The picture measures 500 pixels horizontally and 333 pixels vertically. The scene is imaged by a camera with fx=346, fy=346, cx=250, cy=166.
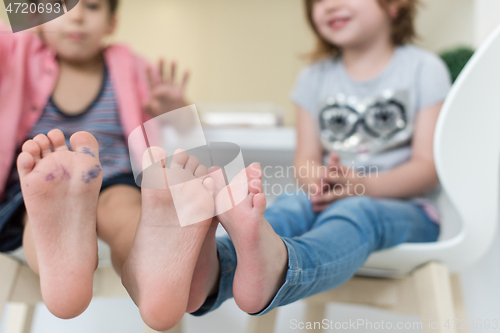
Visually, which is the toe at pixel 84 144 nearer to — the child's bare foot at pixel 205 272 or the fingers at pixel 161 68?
the child's bare foot at pixel 205 272

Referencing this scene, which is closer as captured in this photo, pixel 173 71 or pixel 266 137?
pixel 173 71

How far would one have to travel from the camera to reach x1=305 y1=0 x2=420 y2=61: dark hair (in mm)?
667

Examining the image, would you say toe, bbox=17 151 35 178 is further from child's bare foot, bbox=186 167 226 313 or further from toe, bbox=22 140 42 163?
child's bare foot, bbox=186 167 226 313

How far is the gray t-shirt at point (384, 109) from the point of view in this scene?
1.83 ft

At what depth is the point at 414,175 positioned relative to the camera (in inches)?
20.2

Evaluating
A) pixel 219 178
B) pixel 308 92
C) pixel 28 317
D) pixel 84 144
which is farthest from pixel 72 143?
pixel 308 92

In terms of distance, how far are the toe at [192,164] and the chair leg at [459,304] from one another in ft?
1.17

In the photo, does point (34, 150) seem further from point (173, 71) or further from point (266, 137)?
point (266, 137)

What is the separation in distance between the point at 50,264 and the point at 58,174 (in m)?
0.06

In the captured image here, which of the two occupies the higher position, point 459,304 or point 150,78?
point 150,78

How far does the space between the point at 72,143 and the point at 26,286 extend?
161 millimetres

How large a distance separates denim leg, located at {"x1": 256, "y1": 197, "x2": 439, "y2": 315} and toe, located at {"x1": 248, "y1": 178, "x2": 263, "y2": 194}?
64mm

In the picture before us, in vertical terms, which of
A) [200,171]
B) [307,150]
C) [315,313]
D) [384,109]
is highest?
[200,171]

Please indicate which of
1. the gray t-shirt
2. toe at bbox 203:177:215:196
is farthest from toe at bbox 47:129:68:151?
the gray t-shirt
